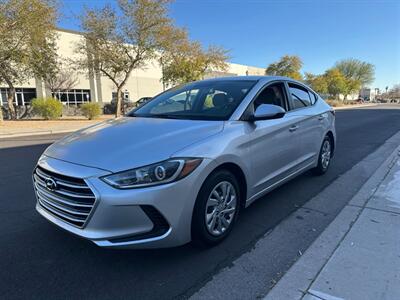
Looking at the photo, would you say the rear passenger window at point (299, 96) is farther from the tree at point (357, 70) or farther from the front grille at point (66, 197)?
the tree at point (357, 70)

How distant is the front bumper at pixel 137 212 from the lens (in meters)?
2.34

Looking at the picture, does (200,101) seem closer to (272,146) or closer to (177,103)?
(177,103)

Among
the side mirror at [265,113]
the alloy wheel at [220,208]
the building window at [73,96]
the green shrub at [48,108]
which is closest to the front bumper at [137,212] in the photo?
the alloy wheel at [220,208]

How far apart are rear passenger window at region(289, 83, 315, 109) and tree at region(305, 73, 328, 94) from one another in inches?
2511

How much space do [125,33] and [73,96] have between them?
20.6 metres

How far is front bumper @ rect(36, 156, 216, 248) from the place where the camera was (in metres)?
2.34

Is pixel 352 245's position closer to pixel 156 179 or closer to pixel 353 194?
pixel 353 194

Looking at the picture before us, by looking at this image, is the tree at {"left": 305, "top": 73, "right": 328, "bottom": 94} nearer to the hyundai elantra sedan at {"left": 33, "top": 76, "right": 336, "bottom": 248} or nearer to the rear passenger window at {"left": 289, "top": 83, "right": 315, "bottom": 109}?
the rear passenger window at {"left": 289, "top": 83, "right": 315, "bottom": 109}

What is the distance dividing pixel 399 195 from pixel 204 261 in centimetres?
309

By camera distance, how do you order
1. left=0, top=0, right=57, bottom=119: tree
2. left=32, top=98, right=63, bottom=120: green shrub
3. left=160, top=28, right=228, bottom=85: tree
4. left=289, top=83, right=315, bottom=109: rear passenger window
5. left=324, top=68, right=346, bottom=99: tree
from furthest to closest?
left=324, top=68, right=346, bottom=99: tree, left=160, top=28, right=228, bottom=85: tree, left=32, top=98, right=63, bottom=120: green shrub, left=0, top=0, right=57, bottom=119: tree, left=289, top=83, right=315, bottom=109: rear passenger window

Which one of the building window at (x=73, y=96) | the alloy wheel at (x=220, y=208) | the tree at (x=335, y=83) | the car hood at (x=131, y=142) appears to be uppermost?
the tree at (x=335, y=83)

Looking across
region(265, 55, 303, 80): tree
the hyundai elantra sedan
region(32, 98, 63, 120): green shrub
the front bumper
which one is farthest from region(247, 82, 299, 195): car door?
region(265, 55, 303, 80): tree

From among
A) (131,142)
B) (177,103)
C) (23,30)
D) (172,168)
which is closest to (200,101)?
(177,103)

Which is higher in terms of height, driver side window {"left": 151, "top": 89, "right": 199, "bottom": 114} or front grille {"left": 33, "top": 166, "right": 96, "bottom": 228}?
driver side window {"left": 151, "top": 89, "right": 199, "bottom": 114}
